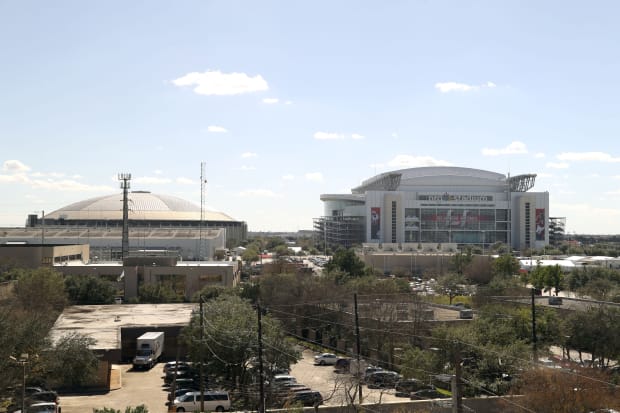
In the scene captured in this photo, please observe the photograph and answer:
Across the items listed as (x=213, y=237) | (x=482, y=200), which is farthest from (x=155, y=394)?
(x=482, y=200)

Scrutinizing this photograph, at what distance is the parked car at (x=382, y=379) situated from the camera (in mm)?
23859

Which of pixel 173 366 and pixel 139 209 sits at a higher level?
pixel 139 209

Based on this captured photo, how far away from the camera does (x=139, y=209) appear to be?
125875mm

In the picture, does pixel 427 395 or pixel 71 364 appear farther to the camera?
pixel 71 364

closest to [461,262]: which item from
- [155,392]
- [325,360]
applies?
[325,360]

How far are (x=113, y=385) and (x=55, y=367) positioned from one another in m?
2.77

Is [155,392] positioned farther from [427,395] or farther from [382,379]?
[427,395]

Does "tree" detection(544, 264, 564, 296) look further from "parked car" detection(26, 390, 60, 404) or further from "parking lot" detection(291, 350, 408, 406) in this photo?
"parked car" detection(26, 390, 60, 404)

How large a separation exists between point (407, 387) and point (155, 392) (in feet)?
29.5

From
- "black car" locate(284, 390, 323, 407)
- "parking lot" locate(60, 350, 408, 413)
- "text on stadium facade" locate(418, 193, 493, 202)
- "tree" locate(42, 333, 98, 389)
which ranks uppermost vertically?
"text on stadium facade" locate(418, 193, 493, 202)

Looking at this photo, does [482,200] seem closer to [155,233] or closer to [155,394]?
[155,233]

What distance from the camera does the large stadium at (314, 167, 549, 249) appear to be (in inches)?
4368

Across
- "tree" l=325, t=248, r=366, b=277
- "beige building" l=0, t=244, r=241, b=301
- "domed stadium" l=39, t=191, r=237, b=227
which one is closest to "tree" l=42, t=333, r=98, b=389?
"beige building" l=0, t=244, r=241, b=301

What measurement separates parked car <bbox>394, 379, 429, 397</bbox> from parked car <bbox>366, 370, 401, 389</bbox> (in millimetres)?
504
